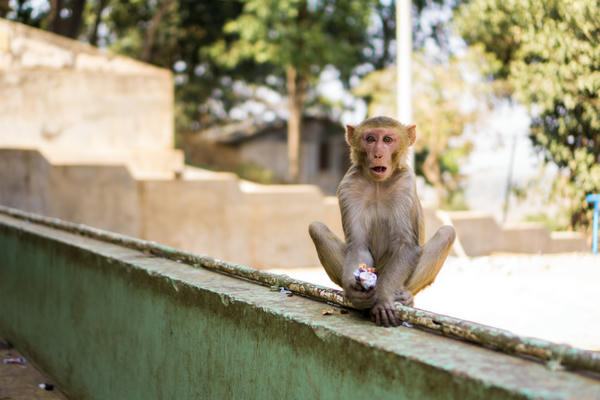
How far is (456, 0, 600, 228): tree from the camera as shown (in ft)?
15.3

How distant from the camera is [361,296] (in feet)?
7.20

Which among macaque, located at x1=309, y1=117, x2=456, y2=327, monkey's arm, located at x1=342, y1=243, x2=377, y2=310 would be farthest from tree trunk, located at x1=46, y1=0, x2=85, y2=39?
monkey's arm, located at x1=342, y1=243, x2=377, y2=310

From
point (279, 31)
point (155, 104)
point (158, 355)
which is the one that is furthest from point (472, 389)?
point (279, 31)

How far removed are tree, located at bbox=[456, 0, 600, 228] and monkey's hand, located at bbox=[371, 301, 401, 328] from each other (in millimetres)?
3203

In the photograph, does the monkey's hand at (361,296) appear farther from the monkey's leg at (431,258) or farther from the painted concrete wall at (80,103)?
the painted concrete wall at (80,103)

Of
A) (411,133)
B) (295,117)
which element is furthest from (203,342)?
(295,117)

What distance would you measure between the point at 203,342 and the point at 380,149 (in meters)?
1.11

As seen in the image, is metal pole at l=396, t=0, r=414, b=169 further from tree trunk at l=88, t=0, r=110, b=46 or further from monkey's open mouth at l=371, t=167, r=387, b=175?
tree trunk at l=88, t=0, r=110, b=46

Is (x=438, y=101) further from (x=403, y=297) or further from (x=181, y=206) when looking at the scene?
(x=403, y=297)

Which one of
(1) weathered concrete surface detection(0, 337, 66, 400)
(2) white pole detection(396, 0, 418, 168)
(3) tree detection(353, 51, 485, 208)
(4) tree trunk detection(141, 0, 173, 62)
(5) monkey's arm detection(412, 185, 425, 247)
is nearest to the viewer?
(5) monkey's arm detection(412, 185, 425, 247)

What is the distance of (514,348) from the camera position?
5.61ft

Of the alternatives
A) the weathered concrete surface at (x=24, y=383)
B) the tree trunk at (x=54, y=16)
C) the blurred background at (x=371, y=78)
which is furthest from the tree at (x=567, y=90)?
the tree trunk at (x=54, y=16)

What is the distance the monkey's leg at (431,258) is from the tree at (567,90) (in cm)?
259

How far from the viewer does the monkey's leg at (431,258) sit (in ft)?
8.48
